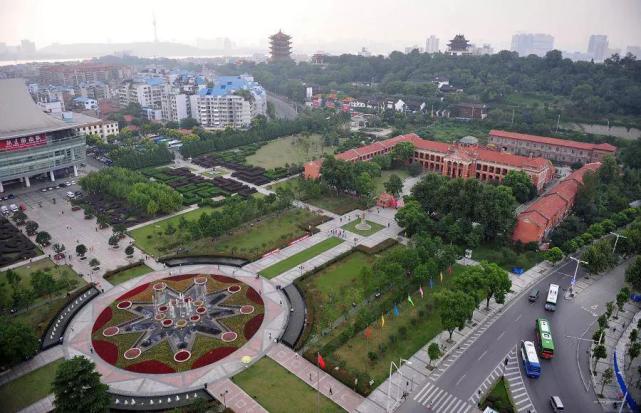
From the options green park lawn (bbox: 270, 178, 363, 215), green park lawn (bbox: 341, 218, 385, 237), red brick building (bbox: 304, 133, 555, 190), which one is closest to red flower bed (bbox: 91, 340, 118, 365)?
green park lawn (bbox: 341, 218, 385, 237)

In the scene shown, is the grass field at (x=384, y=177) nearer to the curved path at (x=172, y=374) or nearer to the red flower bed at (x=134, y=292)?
the curved path at (x=172, y=374)

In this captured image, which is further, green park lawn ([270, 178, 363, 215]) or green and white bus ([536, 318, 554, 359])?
green park lawn ([270, 178, 363, 215])

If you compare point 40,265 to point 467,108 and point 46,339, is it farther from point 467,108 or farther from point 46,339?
point 467,108

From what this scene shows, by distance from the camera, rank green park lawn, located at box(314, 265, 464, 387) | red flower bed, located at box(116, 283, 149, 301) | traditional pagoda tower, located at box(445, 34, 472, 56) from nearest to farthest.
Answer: green park lawn, located at box(314, 265, 464, 387), red flower bed, located at box(116, 283, 149, 301), traditional pagoda tower, located at box(445, 34, 472, 56)

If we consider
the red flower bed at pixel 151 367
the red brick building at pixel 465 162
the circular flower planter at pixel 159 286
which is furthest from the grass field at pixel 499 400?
the red brick building at pixel 465 162

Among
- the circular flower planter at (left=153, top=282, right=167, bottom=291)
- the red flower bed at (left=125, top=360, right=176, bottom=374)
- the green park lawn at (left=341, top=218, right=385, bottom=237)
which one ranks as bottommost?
the red flower bed at (left=125, top=360, right=176, bottom=374)

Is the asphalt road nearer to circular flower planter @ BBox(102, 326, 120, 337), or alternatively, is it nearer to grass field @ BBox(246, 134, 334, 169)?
circular flower planter @ BBox(102, 326, 120, 337)

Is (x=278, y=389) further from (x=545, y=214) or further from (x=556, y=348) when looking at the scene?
(x=545, y=214)
